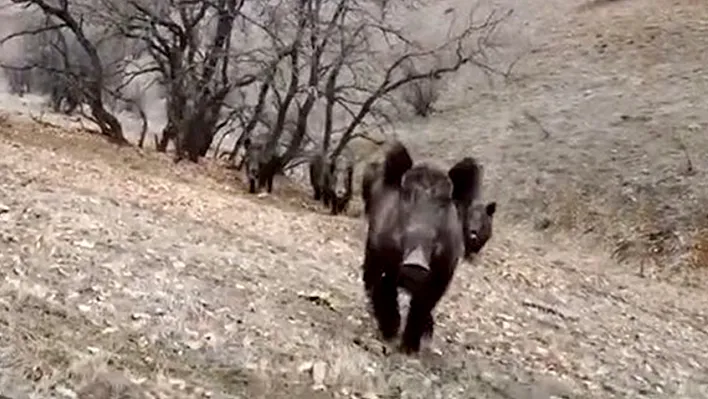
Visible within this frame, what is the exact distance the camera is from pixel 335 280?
10906 millimetres

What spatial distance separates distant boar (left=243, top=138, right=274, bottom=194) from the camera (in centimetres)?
1928

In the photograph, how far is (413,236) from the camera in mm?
7789

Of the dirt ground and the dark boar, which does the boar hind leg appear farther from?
the dark boar

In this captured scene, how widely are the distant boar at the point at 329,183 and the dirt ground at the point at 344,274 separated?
38 centimetres

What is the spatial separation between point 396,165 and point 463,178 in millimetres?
481

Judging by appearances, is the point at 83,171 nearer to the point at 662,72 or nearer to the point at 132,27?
the point at 132,27

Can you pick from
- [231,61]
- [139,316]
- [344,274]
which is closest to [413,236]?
[139,316]

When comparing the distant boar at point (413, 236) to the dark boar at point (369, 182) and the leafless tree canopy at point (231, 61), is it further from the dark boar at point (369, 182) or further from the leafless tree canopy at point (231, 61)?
the leafless tree canopy at point (231, 61)

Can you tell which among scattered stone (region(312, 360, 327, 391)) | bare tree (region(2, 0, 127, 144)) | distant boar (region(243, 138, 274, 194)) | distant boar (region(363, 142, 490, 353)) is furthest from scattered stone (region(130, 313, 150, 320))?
bare tree (region(2, 0, 127, 144))

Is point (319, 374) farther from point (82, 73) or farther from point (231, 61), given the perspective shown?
point (82, 73)

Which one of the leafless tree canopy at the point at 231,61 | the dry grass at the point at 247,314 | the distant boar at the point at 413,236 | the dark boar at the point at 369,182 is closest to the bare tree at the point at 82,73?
the leafless tree canopy at the point at 231,61

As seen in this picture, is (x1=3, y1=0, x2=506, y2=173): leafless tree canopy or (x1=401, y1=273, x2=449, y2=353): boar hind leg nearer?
(x1=401, y1=273, x2=449, y2=353): boar hind leg

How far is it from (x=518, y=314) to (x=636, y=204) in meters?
10.3

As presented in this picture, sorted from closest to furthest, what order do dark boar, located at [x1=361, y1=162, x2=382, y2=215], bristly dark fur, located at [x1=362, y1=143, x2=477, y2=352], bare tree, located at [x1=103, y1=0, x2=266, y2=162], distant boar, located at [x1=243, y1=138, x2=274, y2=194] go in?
bristly dark fur, located at [x1=362, y1=143, x2=477, y2=352] < dark boar, located at [x1=361, y1=162, x2=382, y2=215] < distant boar, located at [x1=243, y1=138, x2=274, y2=194] < bare tree, located at [x1=103, y1=0, x2=266, y2=162]
